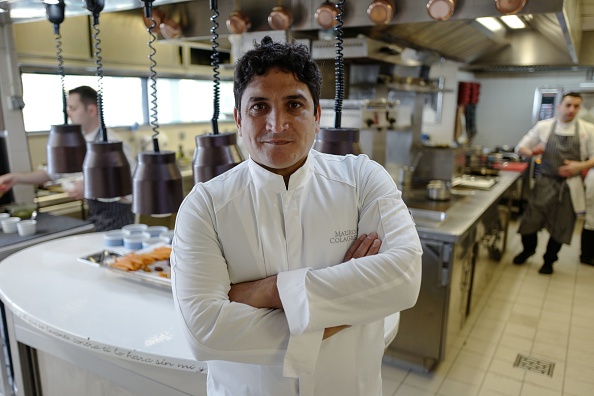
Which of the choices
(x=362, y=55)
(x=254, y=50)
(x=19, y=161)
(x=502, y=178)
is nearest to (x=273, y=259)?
(x=254, y=50)

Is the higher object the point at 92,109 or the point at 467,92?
the point at 467,92

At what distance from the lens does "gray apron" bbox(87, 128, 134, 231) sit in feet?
10.5

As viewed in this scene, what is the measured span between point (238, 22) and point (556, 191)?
147 inches

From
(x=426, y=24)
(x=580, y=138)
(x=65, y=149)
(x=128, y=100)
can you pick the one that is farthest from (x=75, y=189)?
(x=580, y=138)

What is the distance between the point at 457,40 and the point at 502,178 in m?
1.56

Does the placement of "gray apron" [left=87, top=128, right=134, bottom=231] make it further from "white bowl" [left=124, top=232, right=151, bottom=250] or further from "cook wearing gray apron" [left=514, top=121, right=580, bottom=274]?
"cook wearing gray apron" [left=514, top=121, right=580, bottom=274]

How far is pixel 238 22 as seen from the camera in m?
2.62

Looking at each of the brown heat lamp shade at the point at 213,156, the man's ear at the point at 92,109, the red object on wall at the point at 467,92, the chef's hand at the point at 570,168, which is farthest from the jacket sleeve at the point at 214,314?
A: the red object on wall at the point at 467,92

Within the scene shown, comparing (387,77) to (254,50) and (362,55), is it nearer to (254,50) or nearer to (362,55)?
(362,55)

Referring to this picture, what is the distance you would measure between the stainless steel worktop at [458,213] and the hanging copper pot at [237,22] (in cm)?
162

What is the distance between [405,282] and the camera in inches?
46.5

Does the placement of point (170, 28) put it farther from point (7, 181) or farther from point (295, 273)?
point (295, 273)

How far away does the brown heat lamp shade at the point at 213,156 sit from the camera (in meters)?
1.69

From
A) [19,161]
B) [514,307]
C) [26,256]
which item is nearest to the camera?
[26,256]
